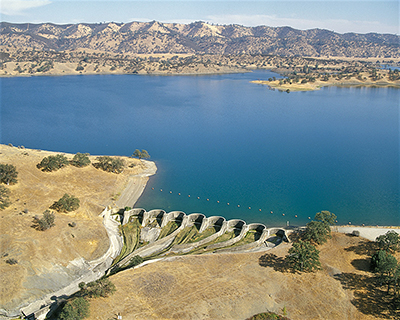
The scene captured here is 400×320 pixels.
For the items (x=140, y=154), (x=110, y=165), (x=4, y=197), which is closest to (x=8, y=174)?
(x=4, y=197)

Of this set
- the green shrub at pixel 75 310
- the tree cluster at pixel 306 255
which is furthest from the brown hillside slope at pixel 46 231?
the tree cluster at pixel 306 255

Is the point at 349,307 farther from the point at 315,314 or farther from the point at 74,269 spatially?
the point at 74,269

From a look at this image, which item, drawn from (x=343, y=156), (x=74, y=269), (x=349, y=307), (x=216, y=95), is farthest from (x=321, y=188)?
(x=216, y=95)

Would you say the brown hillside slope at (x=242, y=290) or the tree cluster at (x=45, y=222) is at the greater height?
the tree cluster at (x=45, y=222)

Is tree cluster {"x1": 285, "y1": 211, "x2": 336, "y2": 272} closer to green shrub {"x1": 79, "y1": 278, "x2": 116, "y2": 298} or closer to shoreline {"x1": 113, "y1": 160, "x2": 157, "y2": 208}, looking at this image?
green shrub {"x1": 79, "y1": 278, "x2": 116, "y2": 298}

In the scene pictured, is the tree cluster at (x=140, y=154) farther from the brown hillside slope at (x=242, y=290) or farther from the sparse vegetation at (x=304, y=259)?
the sparse vegetation at (x=304, y=259)

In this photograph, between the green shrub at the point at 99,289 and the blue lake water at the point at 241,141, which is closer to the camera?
the green shrub at the point at 99,289

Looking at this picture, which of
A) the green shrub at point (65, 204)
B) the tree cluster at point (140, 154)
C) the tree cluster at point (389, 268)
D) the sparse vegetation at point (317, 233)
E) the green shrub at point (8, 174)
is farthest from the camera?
the tree cluster at point (140, 154)
